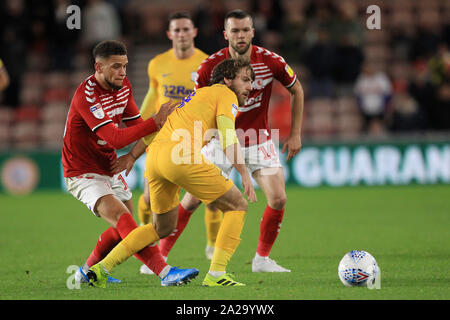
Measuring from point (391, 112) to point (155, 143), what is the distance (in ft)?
36.0

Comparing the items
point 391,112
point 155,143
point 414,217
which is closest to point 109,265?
point 155,143

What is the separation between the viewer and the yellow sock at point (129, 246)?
571 centimetres

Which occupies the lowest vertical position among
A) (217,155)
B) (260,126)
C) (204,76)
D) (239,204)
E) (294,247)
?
(294,247)

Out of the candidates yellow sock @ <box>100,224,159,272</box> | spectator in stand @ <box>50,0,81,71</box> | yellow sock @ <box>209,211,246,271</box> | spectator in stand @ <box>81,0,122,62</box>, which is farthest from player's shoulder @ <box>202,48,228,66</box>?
spectator in stand @ <box>50,0,81,71</box>

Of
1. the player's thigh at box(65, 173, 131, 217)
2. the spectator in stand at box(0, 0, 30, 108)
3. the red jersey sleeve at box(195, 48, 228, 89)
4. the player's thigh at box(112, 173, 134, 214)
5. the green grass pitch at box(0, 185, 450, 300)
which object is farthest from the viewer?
the spectator in stand at box(0, 0, 30, 108)

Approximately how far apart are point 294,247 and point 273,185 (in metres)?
1.63

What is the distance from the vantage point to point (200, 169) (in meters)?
5.57

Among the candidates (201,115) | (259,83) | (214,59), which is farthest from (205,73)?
(201,115)

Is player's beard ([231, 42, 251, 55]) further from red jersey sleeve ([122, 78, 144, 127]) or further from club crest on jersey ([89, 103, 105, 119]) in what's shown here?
club crest on jersey ([89, 103, 105, 119])

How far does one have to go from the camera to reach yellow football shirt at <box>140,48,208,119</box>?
781 cm

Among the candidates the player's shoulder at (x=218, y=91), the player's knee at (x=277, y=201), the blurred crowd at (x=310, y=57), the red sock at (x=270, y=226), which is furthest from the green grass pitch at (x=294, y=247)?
the blurred crowd at (x=310, y=57)

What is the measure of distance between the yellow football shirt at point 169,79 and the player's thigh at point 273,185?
138cm

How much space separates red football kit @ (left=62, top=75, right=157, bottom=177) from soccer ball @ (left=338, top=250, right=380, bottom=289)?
180 cm

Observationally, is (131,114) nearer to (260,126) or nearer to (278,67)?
(260,126)
